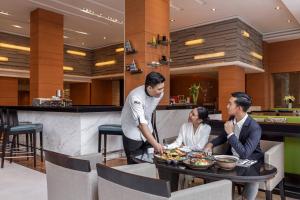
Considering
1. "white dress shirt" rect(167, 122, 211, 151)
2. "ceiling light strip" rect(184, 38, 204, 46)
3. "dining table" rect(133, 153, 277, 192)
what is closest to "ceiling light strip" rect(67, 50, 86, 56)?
"ceiling light strip" rect(184, 38, 204, 46)

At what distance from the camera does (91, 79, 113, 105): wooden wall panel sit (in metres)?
13.8

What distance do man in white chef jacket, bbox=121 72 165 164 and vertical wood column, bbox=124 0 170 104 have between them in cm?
284

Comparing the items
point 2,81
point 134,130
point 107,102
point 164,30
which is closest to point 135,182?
point 134,130

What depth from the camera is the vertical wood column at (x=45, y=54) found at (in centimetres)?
774

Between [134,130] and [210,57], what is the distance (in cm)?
717

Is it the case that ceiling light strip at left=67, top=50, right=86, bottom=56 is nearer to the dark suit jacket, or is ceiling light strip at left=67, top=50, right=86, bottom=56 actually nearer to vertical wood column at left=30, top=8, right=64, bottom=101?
vertical wood column at left=30, top=8, right=64, bottom=101

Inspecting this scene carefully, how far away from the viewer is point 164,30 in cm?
595

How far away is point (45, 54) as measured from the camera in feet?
25.9

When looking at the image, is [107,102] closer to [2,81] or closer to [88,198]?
[2,81]

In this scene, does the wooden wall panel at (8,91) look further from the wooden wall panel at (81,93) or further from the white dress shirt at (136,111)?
the white dress shirt at (136,111)

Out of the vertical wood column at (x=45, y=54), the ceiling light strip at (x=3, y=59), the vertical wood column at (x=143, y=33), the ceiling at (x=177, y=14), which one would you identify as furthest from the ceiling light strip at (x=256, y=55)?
the ceiling light strip at (x=3, y=59)

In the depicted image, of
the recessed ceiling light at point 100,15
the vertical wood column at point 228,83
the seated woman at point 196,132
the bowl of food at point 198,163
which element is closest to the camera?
the bowl of food at point 198,163

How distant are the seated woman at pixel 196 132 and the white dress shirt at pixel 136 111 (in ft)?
1.25

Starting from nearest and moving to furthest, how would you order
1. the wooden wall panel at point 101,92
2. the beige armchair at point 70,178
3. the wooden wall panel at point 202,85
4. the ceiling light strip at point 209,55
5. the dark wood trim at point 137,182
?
the dark wood trim at point 137,182
the beige armchair at point 70,178
the ceiling light strip at point 209,55
the wooden wall panel at point 101,92
the wooden wall panel at point 202,85
